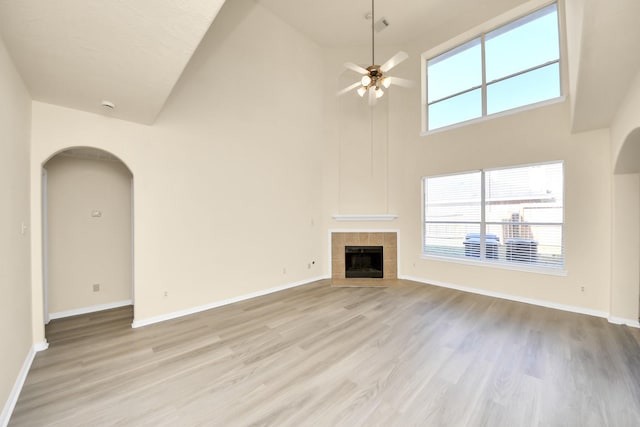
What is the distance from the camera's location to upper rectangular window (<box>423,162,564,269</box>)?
13.3 ft

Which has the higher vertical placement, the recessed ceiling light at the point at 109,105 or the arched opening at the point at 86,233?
the recessed ceiling light at the point at 109,105

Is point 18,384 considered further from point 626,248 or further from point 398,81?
point 626,248

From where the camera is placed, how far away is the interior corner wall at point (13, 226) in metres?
1.89

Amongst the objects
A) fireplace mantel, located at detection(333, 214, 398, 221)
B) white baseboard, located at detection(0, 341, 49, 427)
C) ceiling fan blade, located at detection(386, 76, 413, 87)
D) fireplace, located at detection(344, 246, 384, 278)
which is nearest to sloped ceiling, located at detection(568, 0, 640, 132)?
ceiling fan blade, located at detection(386, 76, 413, 87)

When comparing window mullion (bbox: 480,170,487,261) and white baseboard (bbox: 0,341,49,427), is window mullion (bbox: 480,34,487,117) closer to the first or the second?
window mullion (bbox: 480,170,487,261)

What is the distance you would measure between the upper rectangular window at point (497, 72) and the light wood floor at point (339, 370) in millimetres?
3605

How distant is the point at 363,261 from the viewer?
5980 millimetres

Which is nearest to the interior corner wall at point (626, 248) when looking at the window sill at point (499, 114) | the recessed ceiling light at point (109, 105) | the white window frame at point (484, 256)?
the white window frame at point (484, 256)

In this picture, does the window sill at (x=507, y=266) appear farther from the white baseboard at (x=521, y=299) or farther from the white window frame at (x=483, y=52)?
the white window frame at (x=483, y=52)

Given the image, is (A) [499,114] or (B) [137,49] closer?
(B) [137,49]

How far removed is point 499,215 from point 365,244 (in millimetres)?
2622

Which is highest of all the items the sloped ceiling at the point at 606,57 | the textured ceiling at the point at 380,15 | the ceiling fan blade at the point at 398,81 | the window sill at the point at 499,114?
the textured ceiling at the point at 380,15

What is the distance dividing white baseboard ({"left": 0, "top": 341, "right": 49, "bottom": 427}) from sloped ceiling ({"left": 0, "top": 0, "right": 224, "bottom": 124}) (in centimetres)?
263

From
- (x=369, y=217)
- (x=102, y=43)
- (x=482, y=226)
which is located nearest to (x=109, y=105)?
(x=102, y=43)
